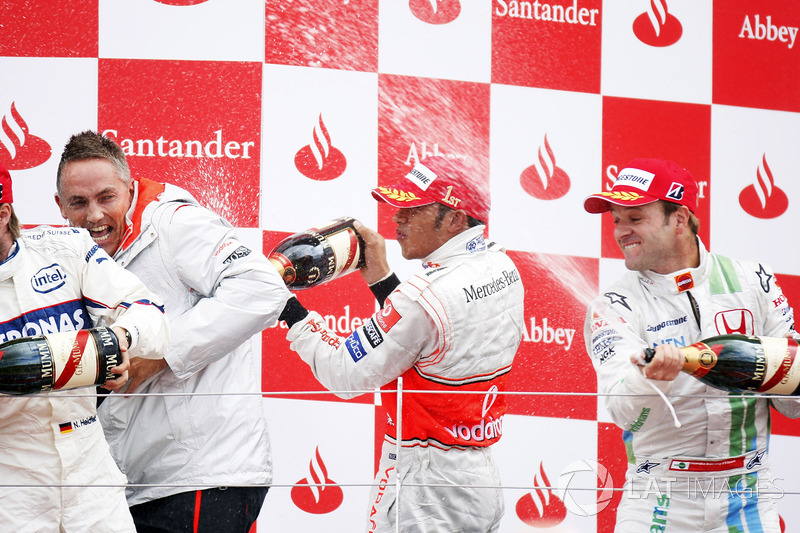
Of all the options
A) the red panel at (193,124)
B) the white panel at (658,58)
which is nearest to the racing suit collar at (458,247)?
the red panel at (193,124)

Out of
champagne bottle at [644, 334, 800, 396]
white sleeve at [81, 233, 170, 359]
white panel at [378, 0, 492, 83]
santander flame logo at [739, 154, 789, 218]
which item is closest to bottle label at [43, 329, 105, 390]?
white sleeve at [81, 233, 170, 359]

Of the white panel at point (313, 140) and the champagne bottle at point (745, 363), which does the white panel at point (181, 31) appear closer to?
the white panel at point (313, 140)

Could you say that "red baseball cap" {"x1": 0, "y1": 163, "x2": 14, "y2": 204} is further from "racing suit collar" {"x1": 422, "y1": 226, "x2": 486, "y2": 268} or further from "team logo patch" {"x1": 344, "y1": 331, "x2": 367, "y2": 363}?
"racing suit collar" {"x1": 422, "y1": 226, "x2": 486, "y2": 268}

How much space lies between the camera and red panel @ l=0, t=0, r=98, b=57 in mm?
3010

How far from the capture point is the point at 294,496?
2.53 m

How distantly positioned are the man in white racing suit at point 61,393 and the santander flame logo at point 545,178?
1.67 metres

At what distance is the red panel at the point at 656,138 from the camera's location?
11.0 feet

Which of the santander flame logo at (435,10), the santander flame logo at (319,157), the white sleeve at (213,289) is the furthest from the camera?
the santander flame logo at (435,10)

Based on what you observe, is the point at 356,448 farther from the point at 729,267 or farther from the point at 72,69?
the point at 72,69

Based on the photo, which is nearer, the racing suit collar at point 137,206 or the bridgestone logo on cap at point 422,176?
the racing suit collar at point 137,206

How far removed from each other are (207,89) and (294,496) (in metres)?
1.32

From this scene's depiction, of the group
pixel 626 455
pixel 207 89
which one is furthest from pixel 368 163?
pixel 626 455

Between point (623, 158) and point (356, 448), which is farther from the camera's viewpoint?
point (623, 158)
